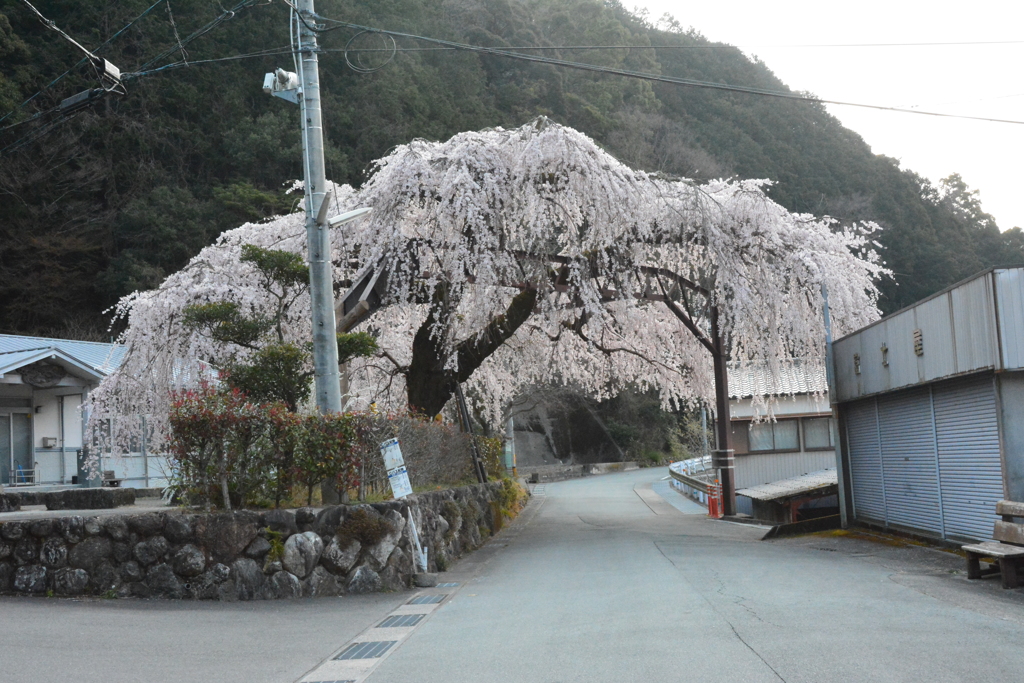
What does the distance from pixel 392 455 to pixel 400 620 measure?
263cm

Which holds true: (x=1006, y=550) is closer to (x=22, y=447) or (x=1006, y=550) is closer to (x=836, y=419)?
(x=836, y=419)

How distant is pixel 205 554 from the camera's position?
991 centimetres

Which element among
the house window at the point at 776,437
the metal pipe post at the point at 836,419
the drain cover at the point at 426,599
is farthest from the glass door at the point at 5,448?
the house window at the point at 776,437

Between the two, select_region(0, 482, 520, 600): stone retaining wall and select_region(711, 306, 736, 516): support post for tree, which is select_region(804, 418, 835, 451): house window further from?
select_region(0, 482, 520, 600): stone retaining wall

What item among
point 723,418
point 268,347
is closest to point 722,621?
point 268,347

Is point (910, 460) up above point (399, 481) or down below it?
below

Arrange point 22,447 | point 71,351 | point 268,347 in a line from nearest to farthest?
point 268,347, point 22,447, point 71,351

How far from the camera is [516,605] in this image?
9.36 metres

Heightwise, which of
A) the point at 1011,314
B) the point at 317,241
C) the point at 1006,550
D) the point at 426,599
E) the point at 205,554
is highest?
the point at 317,241

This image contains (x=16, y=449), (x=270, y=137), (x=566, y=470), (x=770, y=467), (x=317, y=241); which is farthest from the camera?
(x=566, y=470)

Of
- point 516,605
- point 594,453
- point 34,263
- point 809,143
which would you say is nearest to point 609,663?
point 516,605

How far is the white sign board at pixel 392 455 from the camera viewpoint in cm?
1098

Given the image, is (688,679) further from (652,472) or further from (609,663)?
(652,472)

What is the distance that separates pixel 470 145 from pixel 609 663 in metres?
10.3
